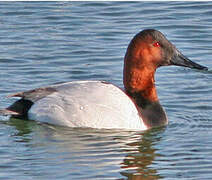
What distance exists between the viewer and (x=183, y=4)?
53.5ft

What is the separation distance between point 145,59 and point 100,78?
6.54 feet

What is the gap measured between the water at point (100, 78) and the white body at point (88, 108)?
5.0 inches

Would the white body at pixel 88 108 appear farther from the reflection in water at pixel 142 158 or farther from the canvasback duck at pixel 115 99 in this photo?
the reflection in water at pixel 142 158

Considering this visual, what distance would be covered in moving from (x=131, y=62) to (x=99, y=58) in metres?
2.95

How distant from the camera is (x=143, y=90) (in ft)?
34.1

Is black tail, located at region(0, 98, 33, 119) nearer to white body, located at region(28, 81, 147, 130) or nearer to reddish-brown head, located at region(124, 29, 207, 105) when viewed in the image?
white body, located at region(28, 81, 147, 130)

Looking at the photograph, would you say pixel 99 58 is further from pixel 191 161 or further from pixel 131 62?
pixel 191 161

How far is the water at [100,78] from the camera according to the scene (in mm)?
8469

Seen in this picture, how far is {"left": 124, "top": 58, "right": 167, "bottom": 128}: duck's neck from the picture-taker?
1023 cm

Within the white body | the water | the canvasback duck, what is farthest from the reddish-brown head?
the water

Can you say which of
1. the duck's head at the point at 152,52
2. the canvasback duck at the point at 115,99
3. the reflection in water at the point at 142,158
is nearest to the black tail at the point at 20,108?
the canvasback duck at the point at 115,99

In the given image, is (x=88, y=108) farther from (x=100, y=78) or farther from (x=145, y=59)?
(x=100, y=78)

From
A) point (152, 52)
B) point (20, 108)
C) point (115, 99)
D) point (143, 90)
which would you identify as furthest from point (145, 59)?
point (20, 108)

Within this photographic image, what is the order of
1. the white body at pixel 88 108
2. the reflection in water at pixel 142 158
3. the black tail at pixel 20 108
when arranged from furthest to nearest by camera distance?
1. the black tail at pixel 20 108
2. the white body at pixel 88 108
3. the reflection in water at pixel 142 158
